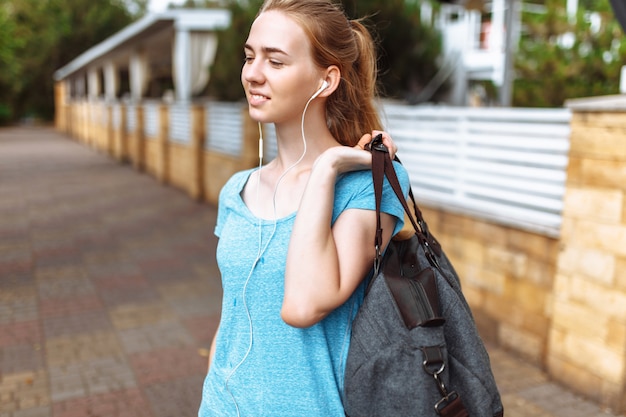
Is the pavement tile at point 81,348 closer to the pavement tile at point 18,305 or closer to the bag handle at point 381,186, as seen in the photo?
the pavement tile at point 18,305

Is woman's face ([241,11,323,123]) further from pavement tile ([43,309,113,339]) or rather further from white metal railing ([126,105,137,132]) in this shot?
white metal railing ([126,105,137,132])

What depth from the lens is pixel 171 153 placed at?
1494cm

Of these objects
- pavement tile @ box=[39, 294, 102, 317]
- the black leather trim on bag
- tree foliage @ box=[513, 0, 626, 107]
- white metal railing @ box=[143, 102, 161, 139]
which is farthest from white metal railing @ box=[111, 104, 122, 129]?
the black leather trim on bag

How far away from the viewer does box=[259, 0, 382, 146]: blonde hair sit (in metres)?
1.54

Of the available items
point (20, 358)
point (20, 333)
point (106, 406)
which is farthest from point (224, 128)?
point (106, 406)

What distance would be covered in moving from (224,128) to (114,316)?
21.2 feet

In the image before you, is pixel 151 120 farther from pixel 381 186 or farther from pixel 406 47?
pixel 381 186

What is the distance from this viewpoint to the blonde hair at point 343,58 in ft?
5.05

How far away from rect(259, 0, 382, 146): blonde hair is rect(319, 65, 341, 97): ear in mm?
15

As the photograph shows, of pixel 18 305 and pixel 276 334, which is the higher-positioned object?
pixel 276 334

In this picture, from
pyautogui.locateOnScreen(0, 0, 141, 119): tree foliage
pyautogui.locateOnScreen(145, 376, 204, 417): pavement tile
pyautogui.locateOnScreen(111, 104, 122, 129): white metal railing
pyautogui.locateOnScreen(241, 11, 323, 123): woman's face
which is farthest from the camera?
pyautogui.locateOnScreen(0, 0, 141, 119): tree foliage

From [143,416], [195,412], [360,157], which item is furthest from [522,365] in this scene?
[360,157]

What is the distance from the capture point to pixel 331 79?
1.59 m

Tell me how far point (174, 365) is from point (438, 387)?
11.8 ft
